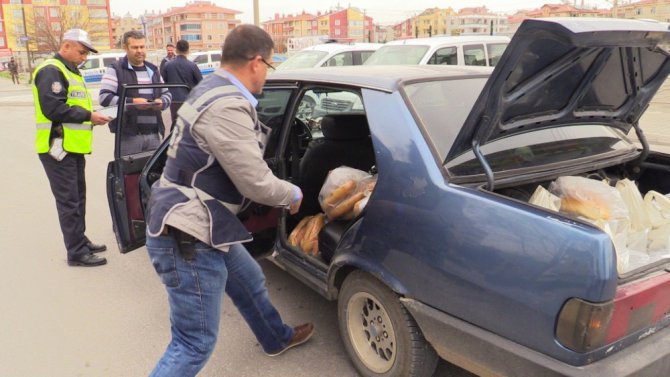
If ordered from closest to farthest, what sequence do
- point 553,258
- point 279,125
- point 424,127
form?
point 553,258, point 424,127, point 279,125

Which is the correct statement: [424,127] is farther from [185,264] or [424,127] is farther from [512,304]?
[185,264]

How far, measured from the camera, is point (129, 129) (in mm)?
3908

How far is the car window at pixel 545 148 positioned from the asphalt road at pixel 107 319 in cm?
115

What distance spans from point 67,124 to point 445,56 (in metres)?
7.08

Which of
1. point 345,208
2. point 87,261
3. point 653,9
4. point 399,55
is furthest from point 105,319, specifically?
point 653,9

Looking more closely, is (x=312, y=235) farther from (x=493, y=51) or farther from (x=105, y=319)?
(x=493, y=51)

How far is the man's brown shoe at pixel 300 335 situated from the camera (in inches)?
120

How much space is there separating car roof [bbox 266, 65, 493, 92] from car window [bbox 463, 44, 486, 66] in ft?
22.8

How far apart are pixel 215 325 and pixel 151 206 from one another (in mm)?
602

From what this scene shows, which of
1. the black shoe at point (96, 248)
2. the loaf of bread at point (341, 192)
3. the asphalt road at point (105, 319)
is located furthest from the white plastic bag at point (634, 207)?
the black shoe at point (96, 248)

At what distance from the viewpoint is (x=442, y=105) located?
2.69m

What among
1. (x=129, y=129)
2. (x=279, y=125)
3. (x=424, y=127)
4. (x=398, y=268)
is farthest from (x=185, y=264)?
(x=129, y=129)

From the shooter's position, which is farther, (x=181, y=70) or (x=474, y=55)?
(x=474, y=55)

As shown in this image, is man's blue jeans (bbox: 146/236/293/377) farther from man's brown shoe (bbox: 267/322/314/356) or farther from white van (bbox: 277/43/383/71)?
white van (bbox: 277/43/383/71)
